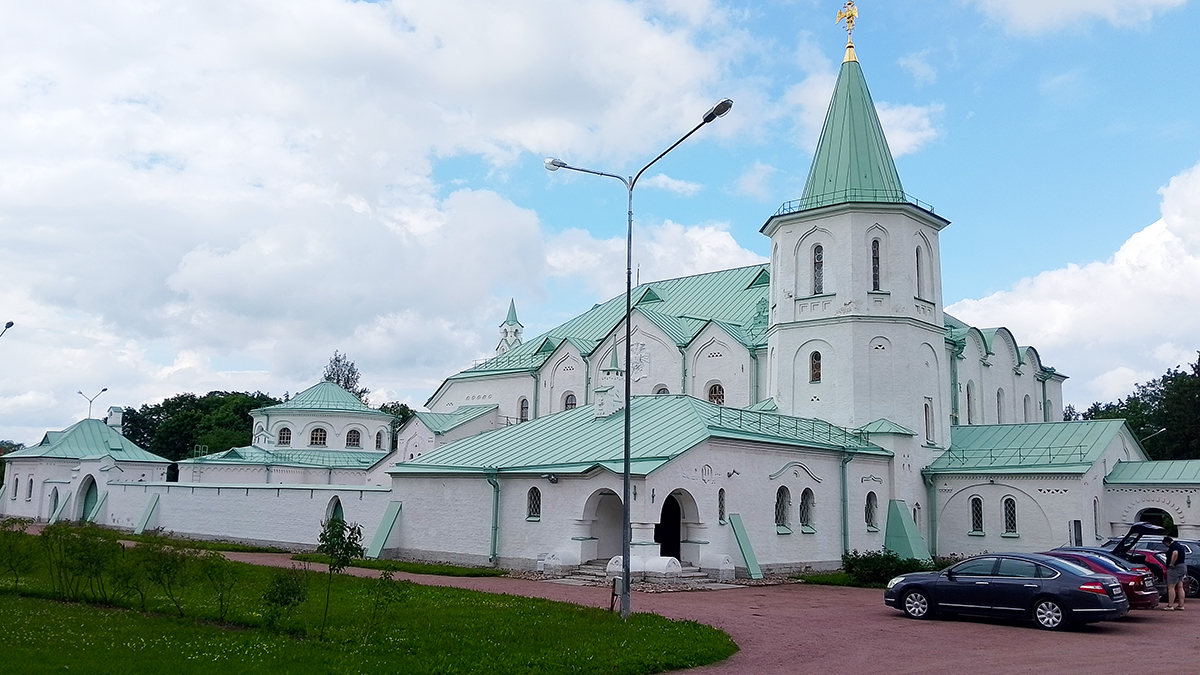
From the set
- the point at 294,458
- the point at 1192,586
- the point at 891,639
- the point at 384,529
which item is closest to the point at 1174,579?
the point at 1192,586

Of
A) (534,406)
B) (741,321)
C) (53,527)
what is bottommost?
(53,527)

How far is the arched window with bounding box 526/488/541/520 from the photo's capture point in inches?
1107

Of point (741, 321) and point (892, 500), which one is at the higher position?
point (741, 321)

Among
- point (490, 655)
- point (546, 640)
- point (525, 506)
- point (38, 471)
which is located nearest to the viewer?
point (490, 655)

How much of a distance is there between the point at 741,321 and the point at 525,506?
54.5ft

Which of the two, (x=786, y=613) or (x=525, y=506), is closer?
(x=786, y=613)

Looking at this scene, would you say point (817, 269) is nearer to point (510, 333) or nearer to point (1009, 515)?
point (1009, 515)

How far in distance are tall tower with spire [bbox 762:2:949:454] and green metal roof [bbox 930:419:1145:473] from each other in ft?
3.16

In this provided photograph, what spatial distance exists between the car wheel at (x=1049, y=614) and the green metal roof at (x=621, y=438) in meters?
10.3

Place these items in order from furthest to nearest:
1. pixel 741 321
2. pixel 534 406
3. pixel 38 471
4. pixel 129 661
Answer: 1. pixel 38 471
2. pixel 534 406
3. pixel 741 321
4. pixel 129 661

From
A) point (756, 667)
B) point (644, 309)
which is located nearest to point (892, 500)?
point (644, 309)

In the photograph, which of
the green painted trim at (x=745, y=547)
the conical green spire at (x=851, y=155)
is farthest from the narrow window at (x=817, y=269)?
the green painted trim at (x=745, y=547)

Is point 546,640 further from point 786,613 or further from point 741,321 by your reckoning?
point 741,321

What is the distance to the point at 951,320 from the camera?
41875mm
